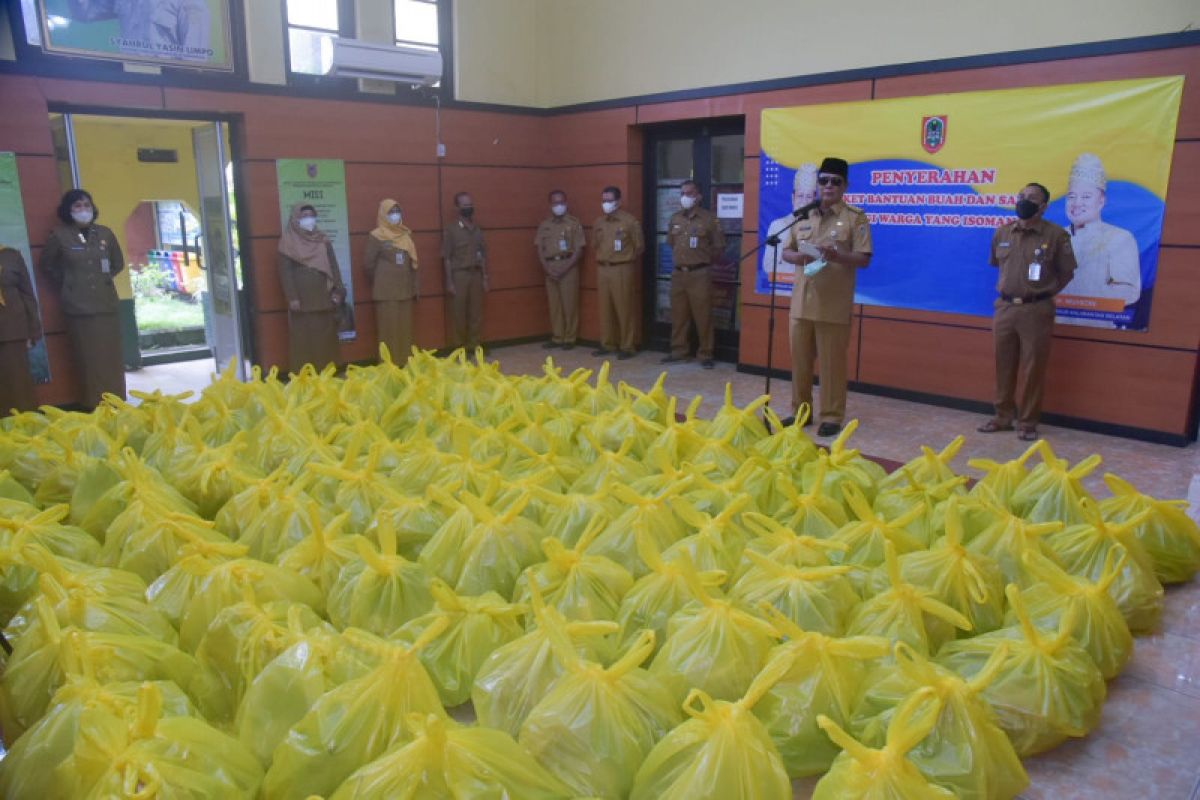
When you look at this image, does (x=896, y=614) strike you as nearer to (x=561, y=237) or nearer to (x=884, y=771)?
(x=884, y=771)

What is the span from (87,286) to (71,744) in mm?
4750

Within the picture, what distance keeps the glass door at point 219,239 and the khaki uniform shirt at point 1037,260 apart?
17.1ft

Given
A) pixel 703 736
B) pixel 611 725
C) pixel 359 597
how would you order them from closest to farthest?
pixel 703 736 → pixel 611 725 → pixel 359 597

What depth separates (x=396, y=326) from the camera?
6922mm

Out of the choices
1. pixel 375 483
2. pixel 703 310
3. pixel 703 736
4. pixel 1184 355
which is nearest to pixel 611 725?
pixel 703 736

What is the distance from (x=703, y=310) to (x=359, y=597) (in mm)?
5164

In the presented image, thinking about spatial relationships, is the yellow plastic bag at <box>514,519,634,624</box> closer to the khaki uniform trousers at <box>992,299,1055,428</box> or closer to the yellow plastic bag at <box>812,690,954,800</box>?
the yellow plastic bag at <box>812,690,954,800</box>

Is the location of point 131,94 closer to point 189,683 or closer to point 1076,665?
point 189,683

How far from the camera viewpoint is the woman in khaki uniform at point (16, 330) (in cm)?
500

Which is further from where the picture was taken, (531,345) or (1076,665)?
(531,345)

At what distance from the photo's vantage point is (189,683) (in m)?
1.83

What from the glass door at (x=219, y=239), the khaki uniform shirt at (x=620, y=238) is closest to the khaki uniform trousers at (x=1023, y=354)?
the khaki uniform shirt at (x=620, y=238)

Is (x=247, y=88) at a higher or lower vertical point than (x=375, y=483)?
higher

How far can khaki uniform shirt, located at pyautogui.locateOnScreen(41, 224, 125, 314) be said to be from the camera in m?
5.30
